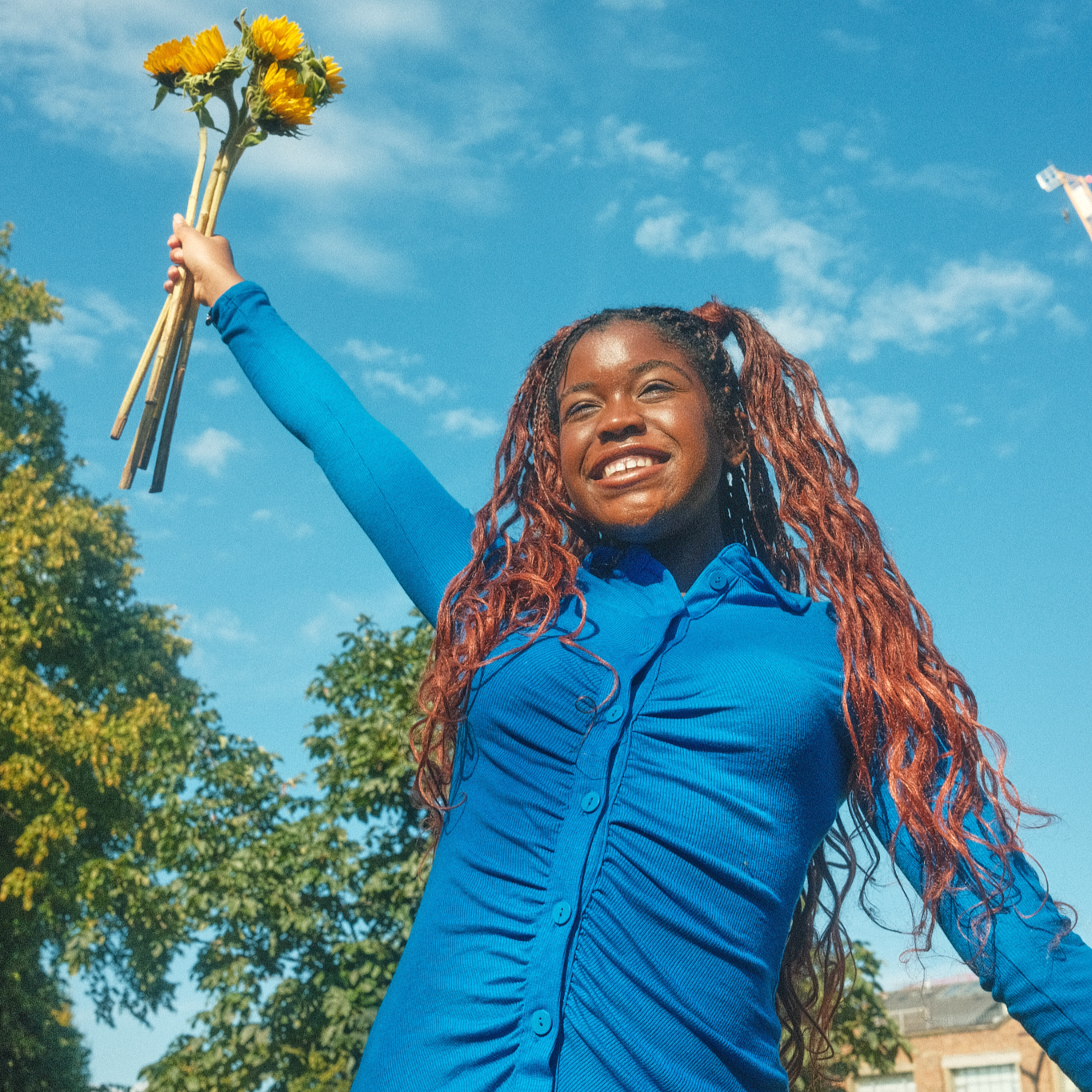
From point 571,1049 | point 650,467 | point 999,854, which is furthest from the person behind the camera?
point 650,467

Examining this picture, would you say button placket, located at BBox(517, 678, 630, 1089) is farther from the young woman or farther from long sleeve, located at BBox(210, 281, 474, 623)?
long sleeve, located at BBox(210, 281, 474, 623)

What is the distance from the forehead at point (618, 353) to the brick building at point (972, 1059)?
1129 inches

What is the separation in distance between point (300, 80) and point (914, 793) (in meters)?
2.31

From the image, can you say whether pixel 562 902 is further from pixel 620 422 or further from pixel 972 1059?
pixel 972 1059

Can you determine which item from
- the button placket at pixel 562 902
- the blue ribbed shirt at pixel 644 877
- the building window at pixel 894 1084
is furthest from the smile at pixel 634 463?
the building window at pixel 894 1084

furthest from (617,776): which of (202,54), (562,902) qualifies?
(202,54)

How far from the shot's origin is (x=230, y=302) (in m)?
2.35

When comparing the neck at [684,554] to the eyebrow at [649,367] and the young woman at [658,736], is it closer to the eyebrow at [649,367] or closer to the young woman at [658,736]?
the young woman at [658,736]

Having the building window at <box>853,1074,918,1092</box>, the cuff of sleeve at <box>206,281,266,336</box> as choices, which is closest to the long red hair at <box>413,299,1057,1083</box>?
the cuff of sleeve at <box>206,281,266,336</box>

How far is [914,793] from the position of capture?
1.71 meters

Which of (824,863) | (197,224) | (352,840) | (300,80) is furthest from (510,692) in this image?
(352,840)

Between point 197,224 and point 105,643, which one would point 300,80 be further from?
point 105,643

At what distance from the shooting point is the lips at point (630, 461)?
6.73 feet

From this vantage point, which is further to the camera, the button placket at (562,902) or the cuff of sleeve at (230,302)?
the cuff of sleeve at (230,302)
